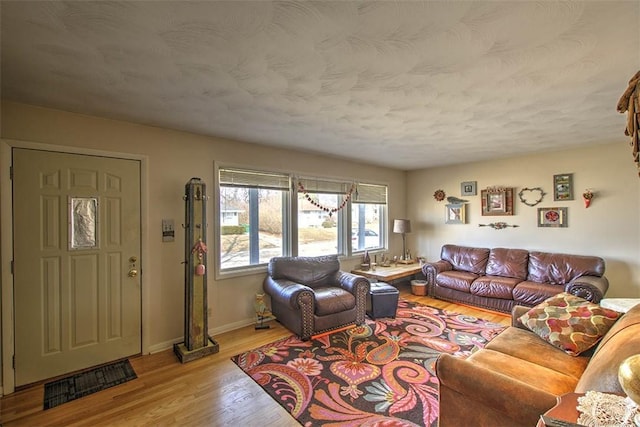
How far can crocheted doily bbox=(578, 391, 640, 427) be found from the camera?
855mm

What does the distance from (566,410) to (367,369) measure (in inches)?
70.2

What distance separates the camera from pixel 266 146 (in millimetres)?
3748

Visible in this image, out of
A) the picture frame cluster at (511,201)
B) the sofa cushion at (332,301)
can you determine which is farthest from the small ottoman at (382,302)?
the picture frame cluster at (511,201)

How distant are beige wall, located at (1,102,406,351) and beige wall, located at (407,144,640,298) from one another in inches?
141

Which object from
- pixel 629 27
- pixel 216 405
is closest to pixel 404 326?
pixel 216 405

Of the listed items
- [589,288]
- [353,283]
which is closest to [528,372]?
[353,283]

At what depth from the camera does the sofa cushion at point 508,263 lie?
13.7ft

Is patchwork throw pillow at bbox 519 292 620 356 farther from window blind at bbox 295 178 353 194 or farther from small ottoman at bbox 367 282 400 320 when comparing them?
window blind at bbox 295 178 353 194

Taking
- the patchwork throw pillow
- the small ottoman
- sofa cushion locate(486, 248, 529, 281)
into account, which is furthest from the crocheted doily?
sofa cushion locate(486, 248, 529, 281)

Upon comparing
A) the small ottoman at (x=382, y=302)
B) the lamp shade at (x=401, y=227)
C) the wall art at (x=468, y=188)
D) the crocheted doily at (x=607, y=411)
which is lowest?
the small ottoman at (x=382, y=302)

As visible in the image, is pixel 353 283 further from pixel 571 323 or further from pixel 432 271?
pixel 571 323

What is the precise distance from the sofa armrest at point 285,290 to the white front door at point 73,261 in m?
1.39

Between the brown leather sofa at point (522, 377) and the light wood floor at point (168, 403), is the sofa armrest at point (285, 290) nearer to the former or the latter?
the light wood floor at point (168, 403)

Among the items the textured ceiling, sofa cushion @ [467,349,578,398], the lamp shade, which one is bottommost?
sofa cushion @ [467,349,578,398]
